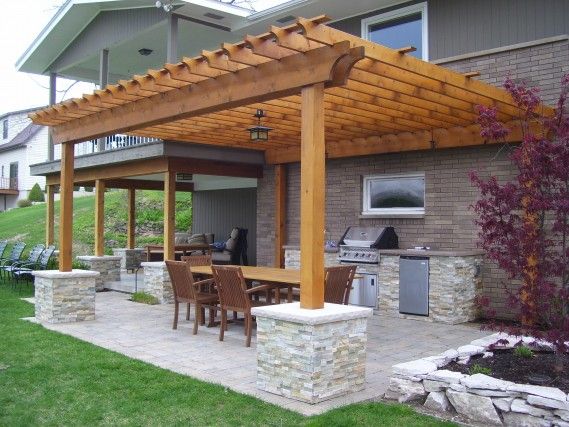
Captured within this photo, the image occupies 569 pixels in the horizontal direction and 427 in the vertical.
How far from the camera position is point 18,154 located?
34.1m

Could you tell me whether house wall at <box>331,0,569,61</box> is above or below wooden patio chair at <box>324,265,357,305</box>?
above

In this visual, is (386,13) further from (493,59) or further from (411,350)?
(411,350)

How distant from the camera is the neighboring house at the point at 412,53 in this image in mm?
8172

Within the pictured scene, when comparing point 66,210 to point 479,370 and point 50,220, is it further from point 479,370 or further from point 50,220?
point 50,220

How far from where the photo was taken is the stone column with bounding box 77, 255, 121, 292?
1283 cm

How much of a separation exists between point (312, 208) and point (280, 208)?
676 centimetres

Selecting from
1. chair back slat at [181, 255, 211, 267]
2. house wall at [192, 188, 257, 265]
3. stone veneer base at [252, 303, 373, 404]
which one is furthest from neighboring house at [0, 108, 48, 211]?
stone veneer base at [252, 303, 373, 404]

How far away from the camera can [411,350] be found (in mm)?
6582

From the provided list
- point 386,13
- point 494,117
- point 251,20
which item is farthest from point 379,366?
point 251,20

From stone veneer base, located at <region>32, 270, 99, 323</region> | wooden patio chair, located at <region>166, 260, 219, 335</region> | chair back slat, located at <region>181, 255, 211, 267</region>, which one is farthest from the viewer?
chair back slat, located at <region>181, 255, 211, 267</region>

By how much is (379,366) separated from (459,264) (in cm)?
289

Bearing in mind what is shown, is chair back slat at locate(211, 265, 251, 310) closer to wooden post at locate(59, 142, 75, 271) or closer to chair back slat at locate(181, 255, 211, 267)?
chair back slat at locate(181, 255, 211, 267)

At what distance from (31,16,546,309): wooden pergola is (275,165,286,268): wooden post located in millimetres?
454

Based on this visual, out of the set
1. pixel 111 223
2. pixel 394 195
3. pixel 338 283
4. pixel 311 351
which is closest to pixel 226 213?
pixel 111 223
